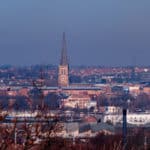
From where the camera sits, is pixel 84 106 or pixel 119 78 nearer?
pixel 84 106

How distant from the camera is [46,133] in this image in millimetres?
6383

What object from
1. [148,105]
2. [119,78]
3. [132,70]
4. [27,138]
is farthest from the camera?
[132,70]

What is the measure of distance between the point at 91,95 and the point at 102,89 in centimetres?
730

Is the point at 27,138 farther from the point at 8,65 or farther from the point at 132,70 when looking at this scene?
the point at 132,70

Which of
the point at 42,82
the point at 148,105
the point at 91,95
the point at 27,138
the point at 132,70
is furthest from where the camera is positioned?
the point at 132,70

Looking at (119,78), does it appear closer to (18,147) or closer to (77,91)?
(77,91)

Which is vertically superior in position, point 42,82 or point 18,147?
point 42,82

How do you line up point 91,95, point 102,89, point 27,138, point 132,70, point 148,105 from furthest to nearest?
point 132,70 → point 102,89 → point 91,95 → point 148,105 → point 27,138

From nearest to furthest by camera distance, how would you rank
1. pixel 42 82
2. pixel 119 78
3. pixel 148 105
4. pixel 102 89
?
pixel 42 82, pixel 148 105, pixel 102 89, pixel 119 78

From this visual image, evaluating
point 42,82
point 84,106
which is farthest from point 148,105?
point 42,82

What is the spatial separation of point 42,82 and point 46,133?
2.76 ft

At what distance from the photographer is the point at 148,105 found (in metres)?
68.0

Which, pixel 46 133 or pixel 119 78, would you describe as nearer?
pixel 46 133

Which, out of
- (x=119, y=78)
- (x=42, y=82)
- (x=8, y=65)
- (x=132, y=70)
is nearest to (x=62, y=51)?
(x=8, y=65)
